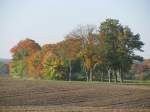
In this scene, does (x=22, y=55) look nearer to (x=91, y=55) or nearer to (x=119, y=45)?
(x=91, y=55)

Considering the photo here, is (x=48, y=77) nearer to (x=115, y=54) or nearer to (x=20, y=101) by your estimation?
(x=115, y=54)

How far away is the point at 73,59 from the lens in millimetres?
35875

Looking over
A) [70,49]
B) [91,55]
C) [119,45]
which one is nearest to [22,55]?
[70,49]

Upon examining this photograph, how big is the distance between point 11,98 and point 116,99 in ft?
17.8

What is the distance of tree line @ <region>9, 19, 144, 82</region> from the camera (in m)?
33.7

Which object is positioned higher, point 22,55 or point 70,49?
point 22,55

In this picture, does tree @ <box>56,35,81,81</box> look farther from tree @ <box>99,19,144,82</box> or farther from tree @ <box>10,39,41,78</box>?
tree @ <box>10,39,41,78</box>

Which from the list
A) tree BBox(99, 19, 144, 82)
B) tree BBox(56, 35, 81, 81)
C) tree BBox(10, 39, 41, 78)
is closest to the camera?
tree BBox(99, 19, 144, 82)

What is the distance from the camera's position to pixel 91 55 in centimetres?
3434

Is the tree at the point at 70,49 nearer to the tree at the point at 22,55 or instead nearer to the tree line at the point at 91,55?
the tree line at the point at 91,55

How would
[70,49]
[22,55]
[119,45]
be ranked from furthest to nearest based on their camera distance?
1. [22,55]
2. [70,49]
3. [119,45]

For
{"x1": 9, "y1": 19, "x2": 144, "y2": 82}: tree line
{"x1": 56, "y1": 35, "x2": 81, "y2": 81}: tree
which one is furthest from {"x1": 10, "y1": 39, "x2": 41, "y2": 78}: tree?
{"x1": 56, "y1": 35, "x2": 81, "y2": 81}: tree

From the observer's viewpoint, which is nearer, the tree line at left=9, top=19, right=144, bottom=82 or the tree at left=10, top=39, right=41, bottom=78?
the tree line at left=9, top=19, right=144, bottom=82

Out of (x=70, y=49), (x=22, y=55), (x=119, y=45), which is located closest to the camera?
(x=119, y=45)
